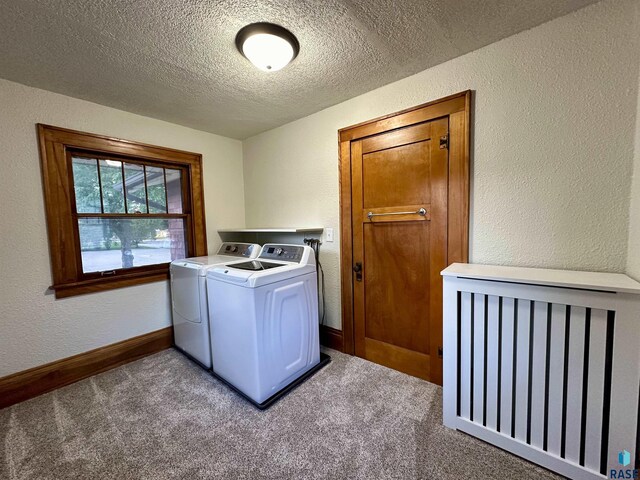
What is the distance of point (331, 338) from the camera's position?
2.55 metres

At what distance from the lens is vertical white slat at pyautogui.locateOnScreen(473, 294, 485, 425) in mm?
1395

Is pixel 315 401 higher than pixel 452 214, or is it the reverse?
pixel 452 214

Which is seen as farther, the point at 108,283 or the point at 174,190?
the point at 174,190

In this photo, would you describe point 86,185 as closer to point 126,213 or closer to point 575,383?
point 126,213

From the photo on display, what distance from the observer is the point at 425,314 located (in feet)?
6.44

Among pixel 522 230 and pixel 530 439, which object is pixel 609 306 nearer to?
pixel 522 230

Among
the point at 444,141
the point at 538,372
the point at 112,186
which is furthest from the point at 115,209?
the point at 538,372

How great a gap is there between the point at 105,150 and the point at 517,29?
3098 millimetres

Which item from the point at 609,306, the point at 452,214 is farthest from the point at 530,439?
the point at 452,214

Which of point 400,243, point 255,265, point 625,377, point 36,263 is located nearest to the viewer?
point 625,377

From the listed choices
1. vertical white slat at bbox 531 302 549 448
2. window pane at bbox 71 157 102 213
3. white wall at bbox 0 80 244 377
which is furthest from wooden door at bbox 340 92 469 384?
window pane at bbox 71 157 102 213

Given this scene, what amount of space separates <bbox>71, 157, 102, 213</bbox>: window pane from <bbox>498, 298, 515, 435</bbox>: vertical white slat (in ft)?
10.2

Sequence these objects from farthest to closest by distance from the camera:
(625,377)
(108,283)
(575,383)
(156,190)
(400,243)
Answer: (156,190) < (108,283) < (400,243) < (575,383) < (625,377)

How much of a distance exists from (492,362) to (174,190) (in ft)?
10.1
